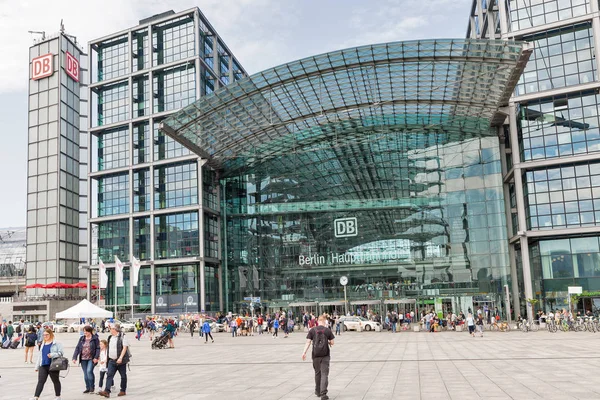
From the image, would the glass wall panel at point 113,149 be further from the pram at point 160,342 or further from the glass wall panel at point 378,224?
the pram at point 160,342

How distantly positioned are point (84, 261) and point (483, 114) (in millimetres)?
63670

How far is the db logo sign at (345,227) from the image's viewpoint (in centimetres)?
5838

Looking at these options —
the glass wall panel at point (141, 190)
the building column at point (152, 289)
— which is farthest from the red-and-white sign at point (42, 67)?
the building column at point (152, 289)

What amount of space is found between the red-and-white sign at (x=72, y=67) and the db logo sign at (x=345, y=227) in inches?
2226

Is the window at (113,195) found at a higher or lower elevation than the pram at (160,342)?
higher

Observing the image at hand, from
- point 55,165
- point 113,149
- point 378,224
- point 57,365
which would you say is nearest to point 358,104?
point 378,224

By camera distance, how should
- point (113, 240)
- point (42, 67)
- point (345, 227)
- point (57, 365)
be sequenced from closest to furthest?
point (57, 365)
point (345, 227)
point (113, 240)
point (42, 67)

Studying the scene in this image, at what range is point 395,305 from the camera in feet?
184

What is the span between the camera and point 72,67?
94250 millimetres

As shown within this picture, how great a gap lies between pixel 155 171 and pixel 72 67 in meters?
37.2

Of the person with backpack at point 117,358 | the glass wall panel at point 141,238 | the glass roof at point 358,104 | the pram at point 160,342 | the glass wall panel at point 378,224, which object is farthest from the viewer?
the glass wall panel at point 141,238

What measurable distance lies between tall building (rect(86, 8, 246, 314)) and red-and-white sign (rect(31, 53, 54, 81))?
21.4 metres

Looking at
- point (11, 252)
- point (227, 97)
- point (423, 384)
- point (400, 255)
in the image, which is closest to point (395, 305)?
point (400, 255)

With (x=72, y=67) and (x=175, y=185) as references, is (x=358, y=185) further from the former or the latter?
(x=72, y=67)
